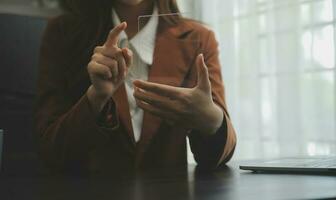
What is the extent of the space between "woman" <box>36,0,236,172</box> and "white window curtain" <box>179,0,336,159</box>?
186mm

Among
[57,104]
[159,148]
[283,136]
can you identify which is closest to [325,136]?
[283,136]

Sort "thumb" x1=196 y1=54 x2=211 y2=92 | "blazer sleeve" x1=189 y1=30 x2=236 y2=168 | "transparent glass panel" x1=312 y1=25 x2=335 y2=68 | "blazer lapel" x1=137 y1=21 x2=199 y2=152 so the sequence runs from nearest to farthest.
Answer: "thumb" x1=196 y1=54 x2=211 y2=92
"blazer sleeve" x1=189 y1=30 x2=236 y2=168
"blazer lapel" x1=137 y1=21 x2=199 y2=152
"transparent glass panel" x1=312 y1=25 x2=335 y2=68

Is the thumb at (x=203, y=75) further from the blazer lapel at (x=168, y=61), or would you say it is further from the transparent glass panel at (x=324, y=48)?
the transparent glass panel at (x=324, y=48)

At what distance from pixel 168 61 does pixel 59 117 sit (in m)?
0.32

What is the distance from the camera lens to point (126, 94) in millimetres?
1089

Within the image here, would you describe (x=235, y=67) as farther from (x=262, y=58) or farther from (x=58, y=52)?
(x=58, y=52)

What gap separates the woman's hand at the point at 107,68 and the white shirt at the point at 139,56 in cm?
8

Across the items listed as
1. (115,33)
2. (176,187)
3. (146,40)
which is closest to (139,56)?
(146,40)

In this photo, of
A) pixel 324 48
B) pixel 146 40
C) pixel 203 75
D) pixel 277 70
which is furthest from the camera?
pixel 277 70

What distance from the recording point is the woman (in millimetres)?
829

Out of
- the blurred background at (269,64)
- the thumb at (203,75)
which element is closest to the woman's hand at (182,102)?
the thumb at (203,75)

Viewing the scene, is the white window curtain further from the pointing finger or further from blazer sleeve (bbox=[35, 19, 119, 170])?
the pointing finger

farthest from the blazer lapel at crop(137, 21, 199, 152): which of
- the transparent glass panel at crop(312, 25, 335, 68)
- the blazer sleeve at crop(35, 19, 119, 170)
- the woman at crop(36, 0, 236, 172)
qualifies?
the transparent glass panel at crop(312, 25, 335, 68)

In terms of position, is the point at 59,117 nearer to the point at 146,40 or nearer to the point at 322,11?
the point at 146,40
